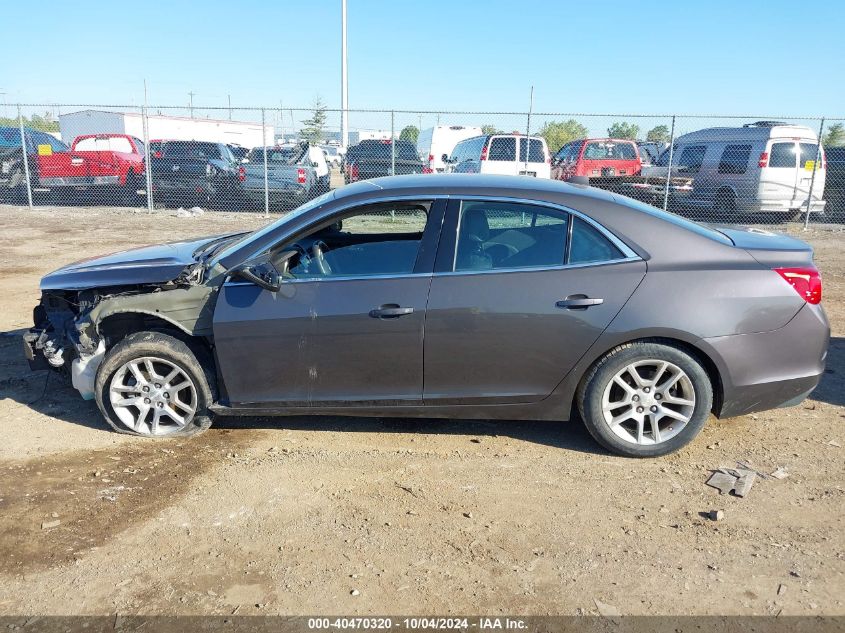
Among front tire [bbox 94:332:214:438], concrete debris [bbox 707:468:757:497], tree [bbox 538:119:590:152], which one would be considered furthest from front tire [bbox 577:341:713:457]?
tree [bbox 538:119:590:152]

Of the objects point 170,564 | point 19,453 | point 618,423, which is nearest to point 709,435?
point 618,423

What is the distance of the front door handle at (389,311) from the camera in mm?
4016

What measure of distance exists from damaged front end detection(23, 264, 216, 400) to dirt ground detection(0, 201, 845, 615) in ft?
1.44

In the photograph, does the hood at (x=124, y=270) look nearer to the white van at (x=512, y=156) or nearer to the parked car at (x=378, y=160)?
the parked car at (x=378, y=160)

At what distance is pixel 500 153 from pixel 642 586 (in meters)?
14.9

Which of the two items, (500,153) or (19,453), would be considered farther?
(500,153)

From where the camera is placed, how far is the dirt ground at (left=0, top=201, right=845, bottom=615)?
3.01 m

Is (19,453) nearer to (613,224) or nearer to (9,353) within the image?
(9,353)

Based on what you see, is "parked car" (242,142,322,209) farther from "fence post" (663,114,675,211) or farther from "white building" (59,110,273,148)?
"white building" (59,110,273,148)

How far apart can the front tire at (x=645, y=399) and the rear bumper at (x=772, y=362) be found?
0.48 feet

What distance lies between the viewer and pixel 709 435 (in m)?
4.55

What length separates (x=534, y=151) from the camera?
56.1ft

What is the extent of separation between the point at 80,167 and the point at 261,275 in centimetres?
1656

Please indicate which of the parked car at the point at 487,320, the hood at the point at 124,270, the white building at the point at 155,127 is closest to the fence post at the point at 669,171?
the parked car at the point at 487,320
